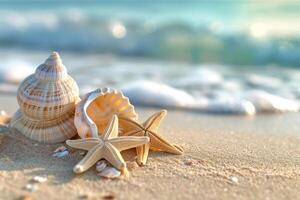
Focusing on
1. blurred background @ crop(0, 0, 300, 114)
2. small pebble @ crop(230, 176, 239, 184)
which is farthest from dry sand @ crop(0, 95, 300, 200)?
blurred background @ crop(0, 0, 300, 114)

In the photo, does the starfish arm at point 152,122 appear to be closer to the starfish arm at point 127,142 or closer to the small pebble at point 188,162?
the starfish arm at point 127,142

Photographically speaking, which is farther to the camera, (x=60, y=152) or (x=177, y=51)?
(x=177, y=51)

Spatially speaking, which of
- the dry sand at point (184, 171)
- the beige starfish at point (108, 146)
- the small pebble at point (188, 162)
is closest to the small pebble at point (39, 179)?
the dry sand at point (184, 171)

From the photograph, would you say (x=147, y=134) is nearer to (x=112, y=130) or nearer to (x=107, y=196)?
(x=112, y=130)

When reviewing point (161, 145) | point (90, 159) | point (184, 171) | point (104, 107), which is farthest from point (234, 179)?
point (104, 107)

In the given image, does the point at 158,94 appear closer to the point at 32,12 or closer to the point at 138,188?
the point at 138,188
